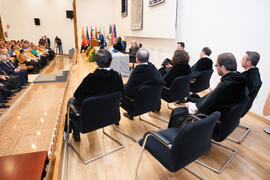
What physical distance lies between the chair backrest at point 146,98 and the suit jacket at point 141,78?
0.10 meters

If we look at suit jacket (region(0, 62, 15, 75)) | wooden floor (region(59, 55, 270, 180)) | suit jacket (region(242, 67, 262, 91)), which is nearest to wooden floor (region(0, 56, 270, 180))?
wooden floor (region(59, 55, 270, 180))

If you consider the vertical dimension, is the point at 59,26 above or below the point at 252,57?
above

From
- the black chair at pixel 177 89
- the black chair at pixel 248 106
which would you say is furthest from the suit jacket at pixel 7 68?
the black chair at pixel 248 106

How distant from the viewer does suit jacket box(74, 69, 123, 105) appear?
1857mm

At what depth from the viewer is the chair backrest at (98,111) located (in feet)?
5.80

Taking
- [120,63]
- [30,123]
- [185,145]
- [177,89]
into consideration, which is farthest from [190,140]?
[120,63]

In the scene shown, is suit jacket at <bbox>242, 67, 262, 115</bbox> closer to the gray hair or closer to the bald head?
the gray hair

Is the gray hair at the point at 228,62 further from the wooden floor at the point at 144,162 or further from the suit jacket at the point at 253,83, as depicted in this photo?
the wooden floor at the point at 144,162

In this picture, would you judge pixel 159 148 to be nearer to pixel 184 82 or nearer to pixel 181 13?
pixel 184 82

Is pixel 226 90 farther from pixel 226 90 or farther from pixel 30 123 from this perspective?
pixel 30 123

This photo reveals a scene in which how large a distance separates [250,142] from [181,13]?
415 cm

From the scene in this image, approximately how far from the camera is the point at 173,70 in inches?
113

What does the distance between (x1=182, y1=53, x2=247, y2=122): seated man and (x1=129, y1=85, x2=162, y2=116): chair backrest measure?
0.66 metres

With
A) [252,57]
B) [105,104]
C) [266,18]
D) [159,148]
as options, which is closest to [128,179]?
[159,148]
